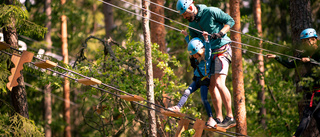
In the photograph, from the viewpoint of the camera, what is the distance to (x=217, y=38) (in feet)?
21.7

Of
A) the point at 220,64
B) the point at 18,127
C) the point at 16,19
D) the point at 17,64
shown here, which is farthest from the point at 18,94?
the point at 220,64

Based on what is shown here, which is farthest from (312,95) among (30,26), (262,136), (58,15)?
(58,15)

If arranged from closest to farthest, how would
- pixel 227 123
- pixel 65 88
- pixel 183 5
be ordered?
pixel 183 5, pixel 227 123, pixel 65 88

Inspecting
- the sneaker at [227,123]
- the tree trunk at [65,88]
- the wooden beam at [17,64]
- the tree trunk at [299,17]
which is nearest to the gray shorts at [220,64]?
the sneaker at [227,123]

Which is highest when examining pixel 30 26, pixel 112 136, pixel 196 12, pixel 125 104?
pixel 30 26

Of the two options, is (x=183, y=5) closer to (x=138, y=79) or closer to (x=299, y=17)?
(x=138, y=79)

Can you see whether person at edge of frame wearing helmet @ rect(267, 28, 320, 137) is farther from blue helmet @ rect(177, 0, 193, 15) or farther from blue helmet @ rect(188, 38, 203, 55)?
blue helmet @ rect(177, 0, 193, 15)

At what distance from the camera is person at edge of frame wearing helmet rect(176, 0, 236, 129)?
21.9 feet

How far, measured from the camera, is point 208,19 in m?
6.72

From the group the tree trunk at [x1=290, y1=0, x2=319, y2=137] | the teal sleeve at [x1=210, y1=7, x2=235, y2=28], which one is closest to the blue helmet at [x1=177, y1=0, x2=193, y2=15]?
the teal sleeve at [x1=210, y1=7, x2=235, y2=28]

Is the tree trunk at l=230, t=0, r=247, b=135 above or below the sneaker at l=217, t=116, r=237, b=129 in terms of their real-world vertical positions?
above

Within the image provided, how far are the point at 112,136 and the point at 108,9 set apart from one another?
764 centimetres

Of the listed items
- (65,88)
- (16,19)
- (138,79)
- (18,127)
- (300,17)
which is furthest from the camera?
(65,88)

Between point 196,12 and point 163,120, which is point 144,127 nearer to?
point 163,120
